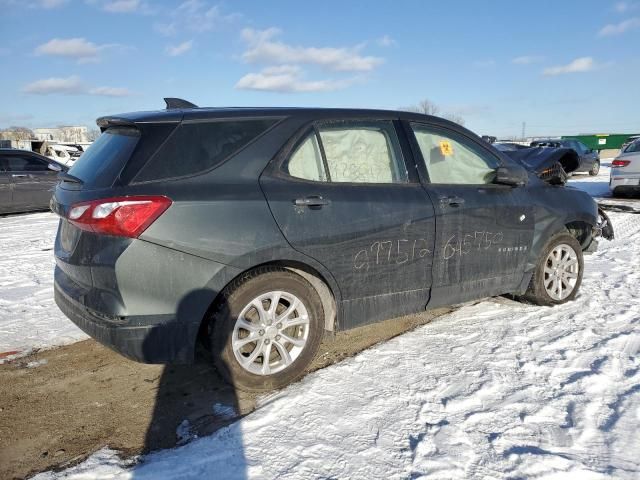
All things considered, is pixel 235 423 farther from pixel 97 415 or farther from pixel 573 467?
pixel 573 467

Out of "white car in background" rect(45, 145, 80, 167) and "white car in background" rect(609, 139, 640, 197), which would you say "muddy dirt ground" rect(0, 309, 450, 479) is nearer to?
"white car in background" rect(609, 139, 640, 197)

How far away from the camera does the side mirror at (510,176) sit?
397 cm

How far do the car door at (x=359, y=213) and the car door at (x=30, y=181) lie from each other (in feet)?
31.2

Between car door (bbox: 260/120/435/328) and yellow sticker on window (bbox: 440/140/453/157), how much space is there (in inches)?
16.0

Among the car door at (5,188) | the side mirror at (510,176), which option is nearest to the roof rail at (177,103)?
the side mirror at (510,176)

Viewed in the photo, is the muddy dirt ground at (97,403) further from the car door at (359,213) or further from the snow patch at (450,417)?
the car door at (359,213)

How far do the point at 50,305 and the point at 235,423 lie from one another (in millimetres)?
2884

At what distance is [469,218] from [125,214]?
2.45 metres

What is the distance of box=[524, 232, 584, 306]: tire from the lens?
14.7 ft

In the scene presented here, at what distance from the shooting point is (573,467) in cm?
235

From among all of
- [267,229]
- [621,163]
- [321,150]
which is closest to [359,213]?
[321,150]

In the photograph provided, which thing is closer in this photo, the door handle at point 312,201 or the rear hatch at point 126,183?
the rear hatch at point 126,183

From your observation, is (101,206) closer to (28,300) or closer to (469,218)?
(469,218)

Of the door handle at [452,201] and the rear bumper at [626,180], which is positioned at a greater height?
the rear bumper at [626,180]
